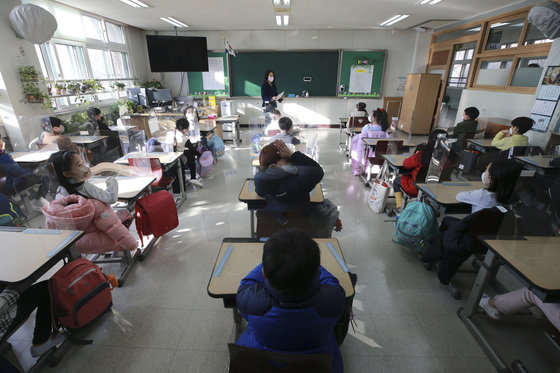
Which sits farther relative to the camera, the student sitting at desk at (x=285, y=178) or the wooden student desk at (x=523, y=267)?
the student sitting at desk at (x=285, y=178)

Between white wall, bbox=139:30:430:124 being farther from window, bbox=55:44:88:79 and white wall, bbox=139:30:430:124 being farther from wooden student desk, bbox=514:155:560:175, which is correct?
wooden student desk, bbox=514:155:560:175

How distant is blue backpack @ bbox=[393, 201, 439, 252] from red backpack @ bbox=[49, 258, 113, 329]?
7.71ft

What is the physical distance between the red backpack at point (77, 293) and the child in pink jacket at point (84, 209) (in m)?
0.32

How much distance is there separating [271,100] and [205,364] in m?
6.11

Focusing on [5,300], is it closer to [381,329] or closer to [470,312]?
[381,329]

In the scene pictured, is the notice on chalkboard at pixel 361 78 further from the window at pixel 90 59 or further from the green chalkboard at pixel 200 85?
the window at pixel 90 59

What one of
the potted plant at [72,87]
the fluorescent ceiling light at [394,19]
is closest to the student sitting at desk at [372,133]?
the fluorescent ceiling light at [394,19]

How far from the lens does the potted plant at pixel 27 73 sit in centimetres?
427

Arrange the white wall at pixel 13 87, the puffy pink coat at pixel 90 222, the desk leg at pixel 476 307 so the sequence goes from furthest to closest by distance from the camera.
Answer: the white wall at pixel 13 87 < the puffy pink coat at pixel 90 222 < the desk leg at pixel 476 307

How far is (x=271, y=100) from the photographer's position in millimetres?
6809

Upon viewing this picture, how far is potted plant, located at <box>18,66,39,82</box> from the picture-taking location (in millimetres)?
4273

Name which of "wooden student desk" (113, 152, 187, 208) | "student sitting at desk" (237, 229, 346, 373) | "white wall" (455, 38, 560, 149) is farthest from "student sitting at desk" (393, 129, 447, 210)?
"wooden student desk" (113, 152, 187, 208)

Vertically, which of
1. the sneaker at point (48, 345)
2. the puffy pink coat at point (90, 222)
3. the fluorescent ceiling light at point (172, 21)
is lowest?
the sneaker at point (48, 345)

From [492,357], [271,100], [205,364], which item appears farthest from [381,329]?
[271,100]
